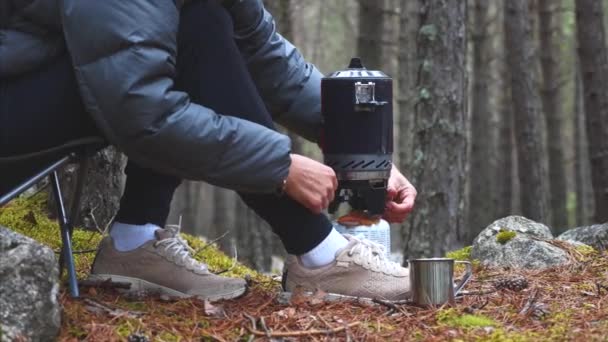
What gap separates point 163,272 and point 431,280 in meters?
1.00

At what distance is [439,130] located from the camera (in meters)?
6.71

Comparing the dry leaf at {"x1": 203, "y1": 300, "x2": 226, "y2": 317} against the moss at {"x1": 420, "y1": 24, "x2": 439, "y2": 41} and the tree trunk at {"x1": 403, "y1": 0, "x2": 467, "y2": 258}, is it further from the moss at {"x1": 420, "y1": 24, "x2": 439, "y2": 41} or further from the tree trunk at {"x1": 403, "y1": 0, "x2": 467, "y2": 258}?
the moss at {"x1": 420, "y1": 24, "x2": 439, "y2": 41}

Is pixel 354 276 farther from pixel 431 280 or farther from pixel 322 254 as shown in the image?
pixel 431 280

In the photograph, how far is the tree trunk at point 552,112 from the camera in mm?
13172

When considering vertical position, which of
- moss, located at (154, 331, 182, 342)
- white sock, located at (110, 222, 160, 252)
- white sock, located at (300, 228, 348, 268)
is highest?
white sock, located at (110, 222, 160, 252)

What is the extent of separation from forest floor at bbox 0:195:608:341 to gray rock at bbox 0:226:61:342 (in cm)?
14

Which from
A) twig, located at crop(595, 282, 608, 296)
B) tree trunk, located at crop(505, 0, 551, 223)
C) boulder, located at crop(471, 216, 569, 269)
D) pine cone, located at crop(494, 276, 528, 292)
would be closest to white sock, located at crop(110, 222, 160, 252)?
pine cone, located at crop(494, 276, 528, 292)

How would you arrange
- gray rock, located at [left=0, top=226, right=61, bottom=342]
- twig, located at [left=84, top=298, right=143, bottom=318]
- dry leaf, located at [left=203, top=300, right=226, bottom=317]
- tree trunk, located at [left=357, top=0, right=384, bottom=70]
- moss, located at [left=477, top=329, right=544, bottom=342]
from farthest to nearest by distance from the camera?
1. tree trunk, located at [left=357, top=0, right=384, bottom=70]
2. dry leaf, located at [left=203, top=300, right=226, bottom=317]
3. twig, located at [left=84, top=298, right=143, bottom=318]
4. moss, located at [left=477, top=329, right=544, bottom=342]
5. gray rock, located at [left=0, top=226, right=61, bottom=342]

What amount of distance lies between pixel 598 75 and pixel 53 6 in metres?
5.31

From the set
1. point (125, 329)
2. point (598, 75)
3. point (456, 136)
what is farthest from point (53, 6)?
point (598, 75)

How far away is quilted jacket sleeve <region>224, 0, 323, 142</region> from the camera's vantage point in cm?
359

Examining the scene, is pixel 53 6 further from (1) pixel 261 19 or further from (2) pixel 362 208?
(2) pixel 362 208

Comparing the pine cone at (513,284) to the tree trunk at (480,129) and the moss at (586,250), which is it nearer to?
the moss at (586,250)

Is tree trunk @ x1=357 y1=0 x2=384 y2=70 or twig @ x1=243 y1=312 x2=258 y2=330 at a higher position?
tree trunk @ x1=357 y1=0 x2=384 y2=70
